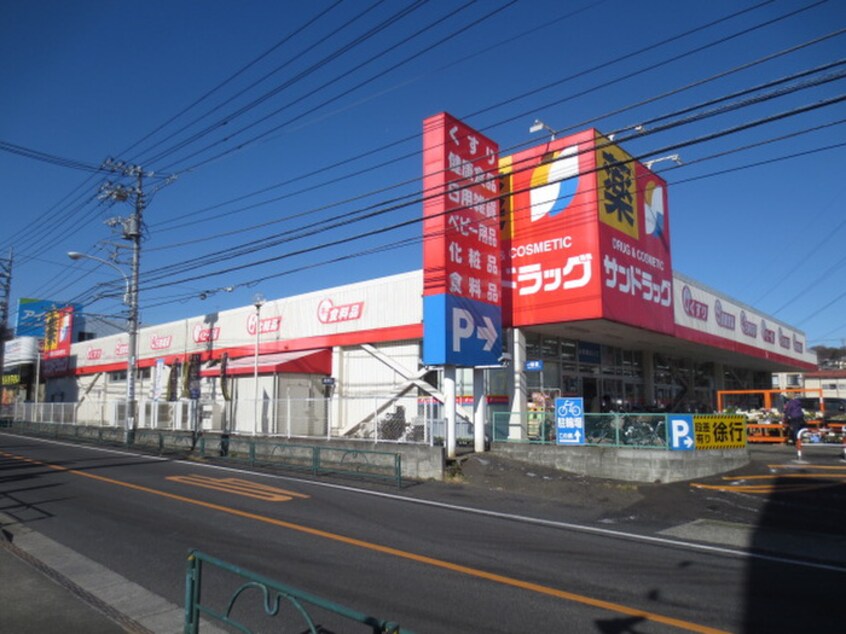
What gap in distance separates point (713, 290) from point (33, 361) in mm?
54821

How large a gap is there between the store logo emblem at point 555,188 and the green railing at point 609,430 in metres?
7.03

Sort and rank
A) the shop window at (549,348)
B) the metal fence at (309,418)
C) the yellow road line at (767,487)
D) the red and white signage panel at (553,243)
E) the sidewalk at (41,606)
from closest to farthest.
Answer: the sidewalk at (41,606), the yellow road line at (767,487), the metal fence at (309,418), the red and white signage panel at (553,243), the shop window at (549,348)

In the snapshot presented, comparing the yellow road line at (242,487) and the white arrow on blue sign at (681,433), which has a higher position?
the white arrow on blue sign at (681,433)

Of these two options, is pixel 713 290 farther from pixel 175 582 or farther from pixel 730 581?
pixel 175 582

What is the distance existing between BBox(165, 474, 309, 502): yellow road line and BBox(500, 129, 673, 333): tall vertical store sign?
10150 millimetres

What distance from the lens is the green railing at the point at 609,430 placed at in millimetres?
15766

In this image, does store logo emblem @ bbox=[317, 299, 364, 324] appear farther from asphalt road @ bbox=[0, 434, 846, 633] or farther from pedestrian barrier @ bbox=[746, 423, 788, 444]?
pedestrian barrier @ bbox=[746, 423, 788, 444]

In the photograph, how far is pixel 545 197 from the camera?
20453 mm

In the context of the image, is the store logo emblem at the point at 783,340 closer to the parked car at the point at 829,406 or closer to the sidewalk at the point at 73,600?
the parked car at the point at 829,406

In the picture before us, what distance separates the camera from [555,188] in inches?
799

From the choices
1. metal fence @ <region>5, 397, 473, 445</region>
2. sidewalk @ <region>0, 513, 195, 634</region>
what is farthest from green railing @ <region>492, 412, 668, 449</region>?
sidewalk @ <region>0, 513, 195, 634</region>

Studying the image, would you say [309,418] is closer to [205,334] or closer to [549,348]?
[549,348]

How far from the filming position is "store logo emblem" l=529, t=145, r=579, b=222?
65.0ft

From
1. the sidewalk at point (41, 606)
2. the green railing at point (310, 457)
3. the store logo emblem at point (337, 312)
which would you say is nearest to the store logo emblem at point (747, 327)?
the store logo emblem at point (337, 312)
